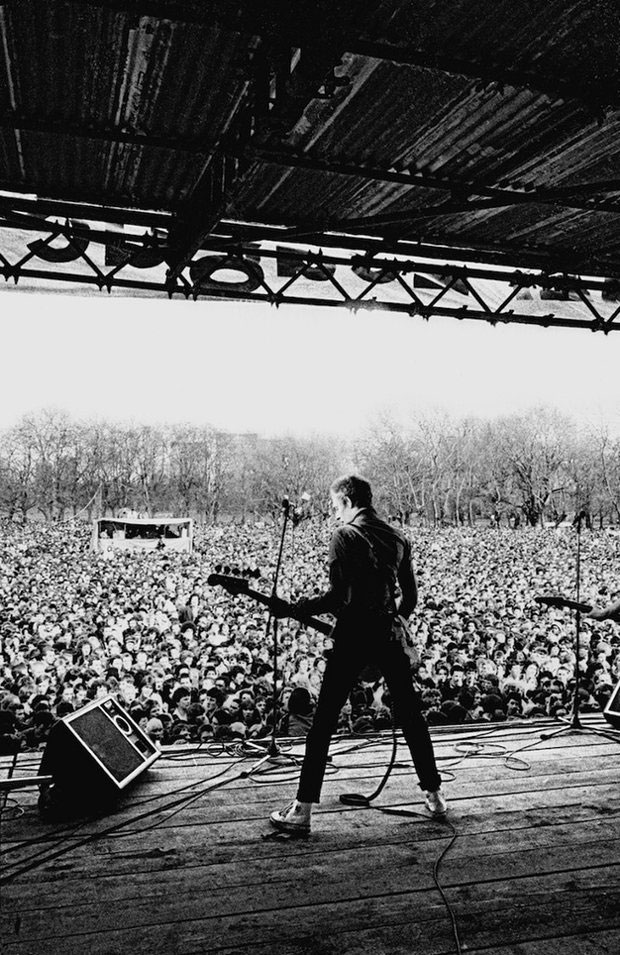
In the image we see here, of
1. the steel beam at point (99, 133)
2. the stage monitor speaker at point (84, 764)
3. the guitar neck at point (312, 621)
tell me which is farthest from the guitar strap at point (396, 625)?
the steel beam at point (99, 133)

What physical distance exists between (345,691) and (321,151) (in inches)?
103

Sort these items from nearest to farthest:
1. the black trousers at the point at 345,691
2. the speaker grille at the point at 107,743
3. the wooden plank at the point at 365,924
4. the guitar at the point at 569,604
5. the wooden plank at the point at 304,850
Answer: the wooden plank at the point at 365,924 → the wooden plank at the point at 304,850 → the black trousers at the point at 345,691 → the speaker grille at the point at 107,743 → the guitar at the point at 569,604

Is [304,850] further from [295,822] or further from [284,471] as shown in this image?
[284,471]

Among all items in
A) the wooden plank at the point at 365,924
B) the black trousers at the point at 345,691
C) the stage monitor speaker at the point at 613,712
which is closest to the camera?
the wooden plank at the point at 365,924

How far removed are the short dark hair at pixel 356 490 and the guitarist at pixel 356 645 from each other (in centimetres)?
11

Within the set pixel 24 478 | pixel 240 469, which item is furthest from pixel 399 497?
pixel 24 478

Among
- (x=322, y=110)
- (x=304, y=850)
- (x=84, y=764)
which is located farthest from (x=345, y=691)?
(x=322, y=110)

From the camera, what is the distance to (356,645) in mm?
3227

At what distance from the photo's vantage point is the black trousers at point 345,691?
322cm

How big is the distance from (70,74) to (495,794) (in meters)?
3.88

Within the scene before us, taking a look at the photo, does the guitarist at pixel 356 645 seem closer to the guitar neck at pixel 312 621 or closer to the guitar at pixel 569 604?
the guitar neck at pixel 312 621

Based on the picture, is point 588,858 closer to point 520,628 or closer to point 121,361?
point 520,628

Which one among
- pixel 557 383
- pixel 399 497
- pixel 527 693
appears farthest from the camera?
pixel 557 383

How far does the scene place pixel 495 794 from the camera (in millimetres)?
3824
